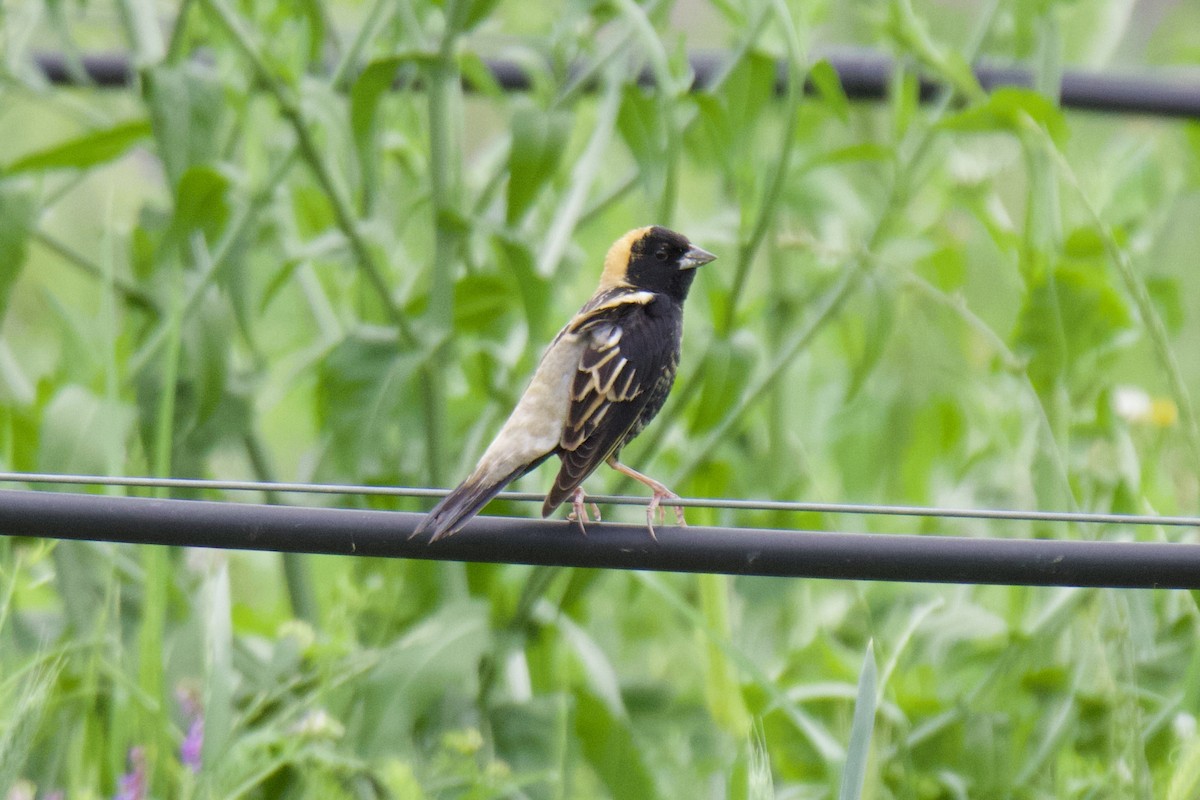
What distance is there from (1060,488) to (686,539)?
1.52 meters

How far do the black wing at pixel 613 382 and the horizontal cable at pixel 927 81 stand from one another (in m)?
1.48

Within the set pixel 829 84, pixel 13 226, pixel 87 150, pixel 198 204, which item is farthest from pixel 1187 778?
pixel 13 226

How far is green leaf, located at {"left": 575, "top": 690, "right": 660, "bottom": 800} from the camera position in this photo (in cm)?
288

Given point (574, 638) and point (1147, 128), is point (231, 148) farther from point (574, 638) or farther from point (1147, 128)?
point (1147, 128)

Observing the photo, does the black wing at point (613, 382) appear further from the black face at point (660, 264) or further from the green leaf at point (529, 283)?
the black face at point (660, 264)

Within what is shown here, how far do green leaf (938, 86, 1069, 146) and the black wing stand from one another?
0.67m

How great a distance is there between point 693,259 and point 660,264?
7 centimetres

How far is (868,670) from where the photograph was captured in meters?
1.74

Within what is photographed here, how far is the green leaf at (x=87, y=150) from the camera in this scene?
2.54 meters

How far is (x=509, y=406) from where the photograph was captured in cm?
302

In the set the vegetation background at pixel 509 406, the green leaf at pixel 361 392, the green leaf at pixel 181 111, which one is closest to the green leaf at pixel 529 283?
the vegetation background at pixel 509 406

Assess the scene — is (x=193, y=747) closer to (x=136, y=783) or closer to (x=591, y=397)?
(x=136, y=783)

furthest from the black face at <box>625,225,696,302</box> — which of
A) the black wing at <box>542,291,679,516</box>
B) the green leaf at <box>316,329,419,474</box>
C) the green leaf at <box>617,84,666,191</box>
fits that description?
the green leaf at <box>316,329,419,474</box>

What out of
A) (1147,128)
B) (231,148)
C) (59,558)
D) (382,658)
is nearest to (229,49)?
(231,148)
